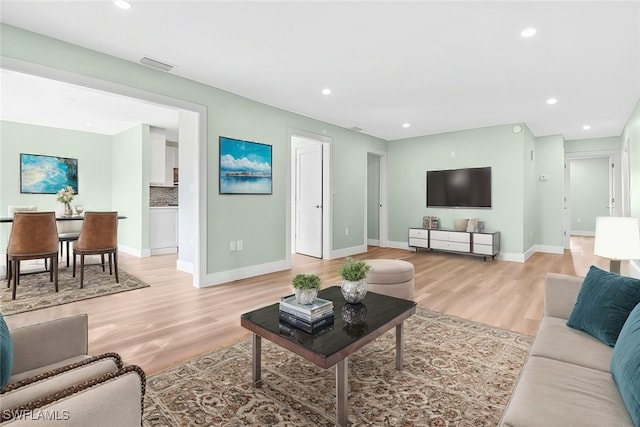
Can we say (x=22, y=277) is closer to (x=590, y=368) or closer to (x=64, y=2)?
(x=64, y=2)

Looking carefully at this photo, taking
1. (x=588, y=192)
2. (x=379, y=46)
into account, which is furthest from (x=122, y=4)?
(x=588, y=192)

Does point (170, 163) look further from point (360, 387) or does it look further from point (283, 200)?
point (360, 387)

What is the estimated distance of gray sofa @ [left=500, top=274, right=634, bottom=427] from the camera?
40.4 inches

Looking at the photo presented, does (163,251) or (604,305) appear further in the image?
(163,251)

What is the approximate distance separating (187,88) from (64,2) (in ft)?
4.70

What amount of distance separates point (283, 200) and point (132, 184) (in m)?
3.45

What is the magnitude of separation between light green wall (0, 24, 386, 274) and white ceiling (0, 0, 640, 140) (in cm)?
13

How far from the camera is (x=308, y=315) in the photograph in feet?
5.62

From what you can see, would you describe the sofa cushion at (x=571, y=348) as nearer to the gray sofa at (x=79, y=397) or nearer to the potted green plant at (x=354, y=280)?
the potted green plant at (x=354, y=280)

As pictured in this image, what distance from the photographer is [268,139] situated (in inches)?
185

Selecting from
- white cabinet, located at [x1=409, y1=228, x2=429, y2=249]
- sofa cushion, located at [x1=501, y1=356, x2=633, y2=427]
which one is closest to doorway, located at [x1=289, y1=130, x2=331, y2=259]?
white cabinet, located at [x1=409, y1=228, x2=429, y2=249]

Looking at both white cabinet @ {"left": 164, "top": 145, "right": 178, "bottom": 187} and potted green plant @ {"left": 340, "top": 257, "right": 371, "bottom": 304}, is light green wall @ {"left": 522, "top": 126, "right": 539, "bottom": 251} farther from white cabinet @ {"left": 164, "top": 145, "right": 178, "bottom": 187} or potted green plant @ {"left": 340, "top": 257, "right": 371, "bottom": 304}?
white cabinet @ {"left": 164, "top": 145, "right": 178, "bottom": 187}

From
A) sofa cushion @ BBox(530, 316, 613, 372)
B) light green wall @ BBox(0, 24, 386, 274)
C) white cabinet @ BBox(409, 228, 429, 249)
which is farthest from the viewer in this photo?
white cabinet @ BBox(409, 228, 429, 249)

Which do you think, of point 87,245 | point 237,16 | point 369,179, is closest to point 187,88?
point 237,16
